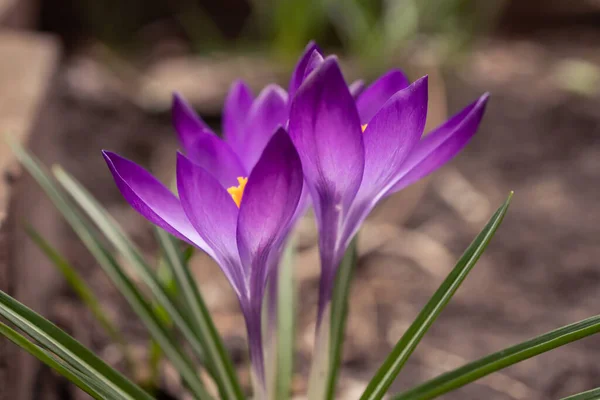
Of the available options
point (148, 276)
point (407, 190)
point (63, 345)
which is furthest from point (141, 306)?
point (407, 190)

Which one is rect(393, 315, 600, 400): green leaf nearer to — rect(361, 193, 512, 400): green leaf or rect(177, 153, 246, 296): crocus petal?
rect(361, 193, 512, 400): green leaf

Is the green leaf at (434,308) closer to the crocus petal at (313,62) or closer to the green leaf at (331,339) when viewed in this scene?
the green leaf at (331,339)

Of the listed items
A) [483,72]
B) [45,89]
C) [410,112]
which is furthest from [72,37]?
[410,112]

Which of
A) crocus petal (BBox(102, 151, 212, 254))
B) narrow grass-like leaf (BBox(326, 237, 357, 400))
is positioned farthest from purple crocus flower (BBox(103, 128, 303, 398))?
narrow grass-like leaf (BBox(326, 237, 357, 400))

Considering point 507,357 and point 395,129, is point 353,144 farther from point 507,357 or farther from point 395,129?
point 507,357

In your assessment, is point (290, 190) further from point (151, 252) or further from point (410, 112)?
point (151, 252)

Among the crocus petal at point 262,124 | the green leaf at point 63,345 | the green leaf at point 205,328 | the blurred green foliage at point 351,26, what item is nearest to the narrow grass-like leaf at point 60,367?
the green leaf at point 63,345
